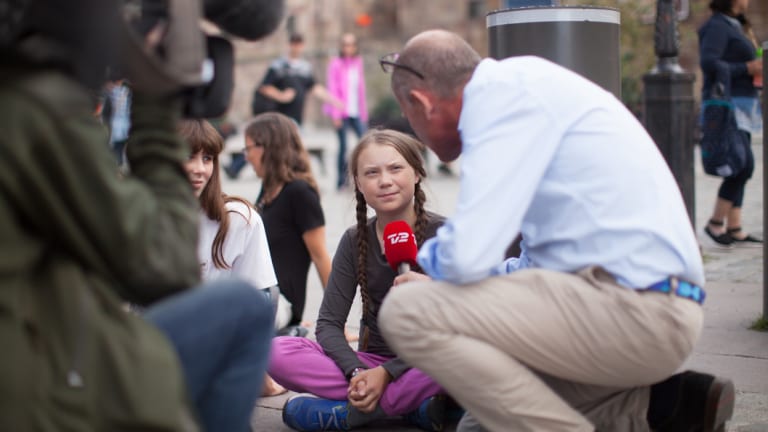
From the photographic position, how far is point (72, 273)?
209 cm

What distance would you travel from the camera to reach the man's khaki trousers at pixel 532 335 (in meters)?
3.15

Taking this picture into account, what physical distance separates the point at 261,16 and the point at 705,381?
6.11 ft

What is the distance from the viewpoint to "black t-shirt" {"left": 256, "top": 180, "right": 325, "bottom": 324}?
569 cm

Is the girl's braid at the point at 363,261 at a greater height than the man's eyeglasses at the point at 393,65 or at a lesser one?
lesser

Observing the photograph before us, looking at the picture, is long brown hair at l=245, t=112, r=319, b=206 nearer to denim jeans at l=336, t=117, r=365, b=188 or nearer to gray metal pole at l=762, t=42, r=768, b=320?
gray metal pole at l=762, t=42, r=768, b=320

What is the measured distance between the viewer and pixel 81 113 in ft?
6.70

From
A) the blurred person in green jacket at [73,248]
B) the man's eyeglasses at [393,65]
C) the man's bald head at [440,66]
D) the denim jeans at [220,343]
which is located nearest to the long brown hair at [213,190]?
the man's eyeglasses at [393,65]

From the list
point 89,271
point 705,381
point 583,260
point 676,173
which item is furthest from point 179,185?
point 676,173

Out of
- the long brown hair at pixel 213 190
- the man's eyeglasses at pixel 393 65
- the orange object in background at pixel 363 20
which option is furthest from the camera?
the orange object in background at pixel 363 20

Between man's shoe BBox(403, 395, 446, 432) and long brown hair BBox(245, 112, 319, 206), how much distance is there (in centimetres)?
198

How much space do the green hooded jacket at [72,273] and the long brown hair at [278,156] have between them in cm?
352

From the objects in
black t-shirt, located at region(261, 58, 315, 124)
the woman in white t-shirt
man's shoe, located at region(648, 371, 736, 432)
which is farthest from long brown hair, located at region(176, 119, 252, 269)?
black t-shirt, located at region(261, 58, 315, 124)

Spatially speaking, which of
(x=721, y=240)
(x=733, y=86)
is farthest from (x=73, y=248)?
(x=733, y=86)

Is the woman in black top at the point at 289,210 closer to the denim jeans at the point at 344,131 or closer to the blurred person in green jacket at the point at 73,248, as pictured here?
the blurred person in green jacket at the point at 73,248
